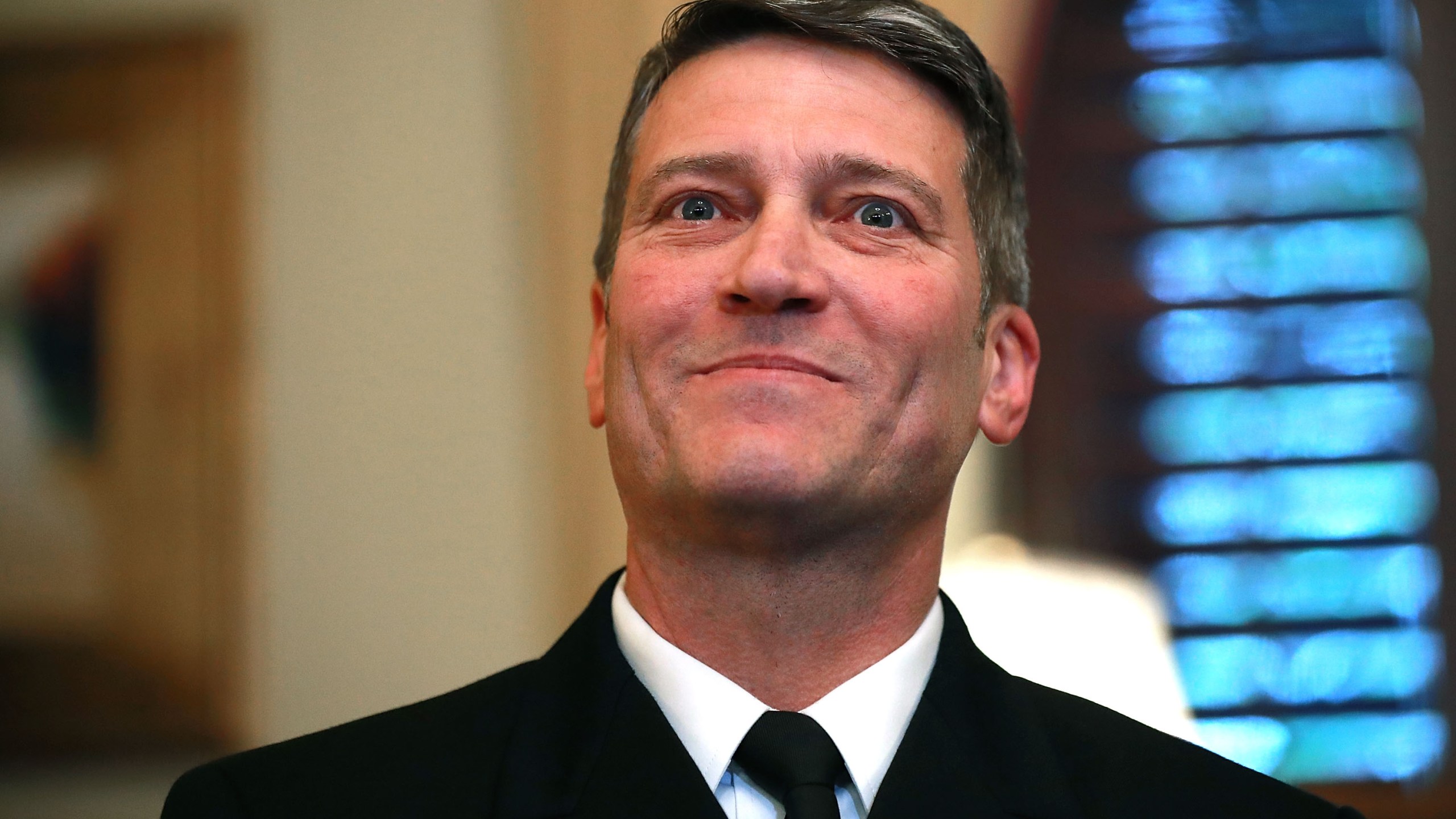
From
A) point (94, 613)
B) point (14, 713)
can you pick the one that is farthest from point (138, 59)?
point (14, 713)

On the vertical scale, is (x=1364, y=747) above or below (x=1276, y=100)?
below

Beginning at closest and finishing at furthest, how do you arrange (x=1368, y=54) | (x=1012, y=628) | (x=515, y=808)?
(x=515, y=808) → (x=1012, y=628) → (x=1368, y=54)

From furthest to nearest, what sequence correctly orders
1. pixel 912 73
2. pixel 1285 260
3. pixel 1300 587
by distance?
pixel 1285 260
pixel 1300 587
pixel 912 73

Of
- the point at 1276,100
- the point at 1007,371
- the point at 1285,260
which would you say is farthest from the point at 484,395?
the point at 1276,100

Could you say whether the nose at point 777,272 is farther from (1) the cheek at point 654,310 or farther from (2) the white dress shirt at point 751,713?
(2) the white dress shirt at point 751,713

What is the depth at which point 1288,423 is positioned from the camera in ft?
11.4

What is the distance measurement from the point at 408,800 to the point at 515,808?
136 mm

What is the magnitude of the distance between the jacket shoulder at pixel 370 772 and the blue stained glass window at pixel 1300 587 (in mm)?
2207

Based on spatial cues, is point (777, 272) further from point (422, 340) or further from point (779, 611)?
point (422, 340)

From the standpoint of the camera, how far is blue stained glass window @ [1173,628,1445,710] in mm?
3363

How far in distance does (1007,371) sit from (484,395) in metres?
1.68

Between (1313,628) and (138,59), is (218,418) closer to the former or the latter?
(138,59)

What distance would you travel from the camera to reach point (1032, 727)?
166 cm

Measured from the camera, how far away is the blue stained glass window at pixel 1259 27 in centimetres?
359
